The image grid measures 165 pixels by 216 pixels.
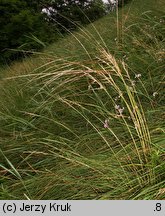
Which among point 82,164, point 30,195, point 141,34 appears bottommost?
point 30,195

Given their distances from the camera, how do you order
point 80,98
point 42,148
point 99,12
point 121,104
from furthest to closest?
point 99,12, point 80,98, point 121,104, point 42,148

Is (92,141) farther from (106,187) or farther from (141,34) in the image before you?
(141,34)

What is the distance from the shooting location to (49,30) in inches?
437

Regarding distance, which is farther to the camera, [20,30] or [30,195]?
[20,30]

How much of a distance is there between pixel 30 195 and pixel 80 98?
0.99 metres

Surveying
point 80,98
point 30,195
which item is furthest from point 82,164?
point 80,98

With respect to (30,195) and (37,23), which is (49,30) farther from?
(30,195)

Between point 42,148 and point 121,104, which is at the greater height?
point 121,104

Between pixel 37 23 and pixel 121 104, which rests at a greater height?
pixel 37 23

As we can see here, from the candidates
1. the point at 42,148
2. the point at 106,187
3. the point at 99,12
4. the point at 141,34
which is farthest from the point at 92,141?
the point at 99,12

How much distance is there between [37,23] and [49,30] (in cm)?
40

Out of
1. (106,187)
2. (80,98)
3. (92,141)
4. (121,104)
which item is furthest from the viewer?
(80,98)

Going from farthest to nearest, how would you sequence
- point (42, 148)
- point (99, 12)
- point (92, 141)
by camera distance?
1. point (99, 12)
2. point (42, 148)
3. point (92, 141)
